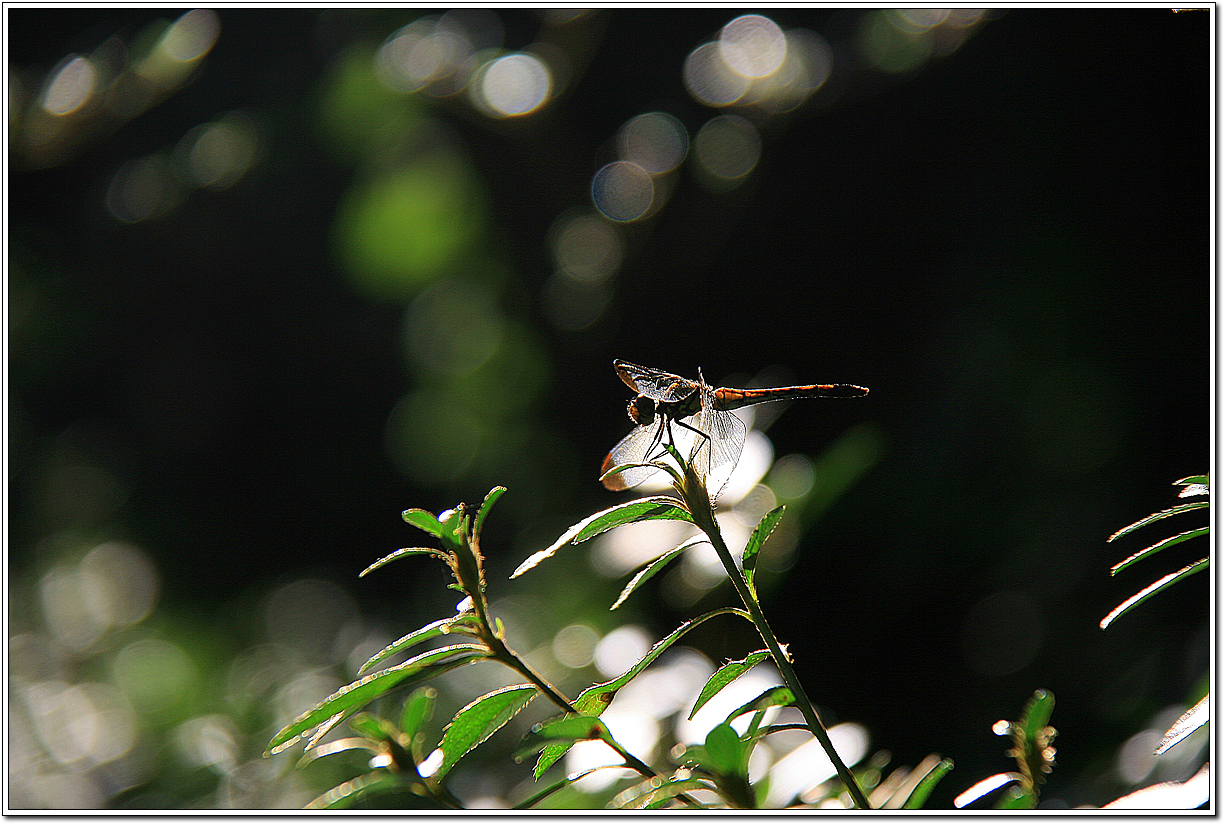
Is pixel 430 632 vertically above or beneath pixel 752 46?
beneath

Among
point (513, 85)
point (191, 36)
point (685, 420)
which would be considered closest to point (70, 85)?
point (191, 36)

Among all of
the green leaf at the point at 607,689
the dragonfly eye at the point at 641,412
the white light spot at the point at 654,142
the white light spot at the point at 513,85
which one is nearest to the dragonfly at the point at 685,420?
the dragonfly eye at the point at 641,412

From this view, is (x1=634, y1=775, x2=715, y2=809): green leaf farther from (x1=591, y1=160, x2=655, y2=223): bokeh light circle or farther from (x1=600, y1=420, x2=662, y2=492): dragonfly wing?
(x1=591, y1=160, x2=655, y2=223): bokeh light circle

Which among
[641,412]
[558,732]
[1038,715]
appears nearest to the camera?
[558,732]

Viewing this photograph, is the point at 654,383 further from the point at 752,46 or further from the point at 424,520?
the point at 752,46

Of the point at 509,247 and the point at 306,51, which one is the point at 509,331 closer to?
the point at 509,247

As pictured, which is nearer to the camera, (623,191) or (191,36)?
(191,36)

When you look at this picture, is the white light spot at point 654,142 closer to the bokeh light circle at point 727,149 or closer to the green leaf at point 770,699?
the bokeh light circle at point 727,149

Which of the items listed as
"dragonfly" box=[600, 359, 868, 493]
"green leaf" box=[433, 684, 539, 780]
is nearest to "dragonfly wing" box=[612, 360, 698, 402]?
"dragonfly" box=[600, 359, 868, 493]
